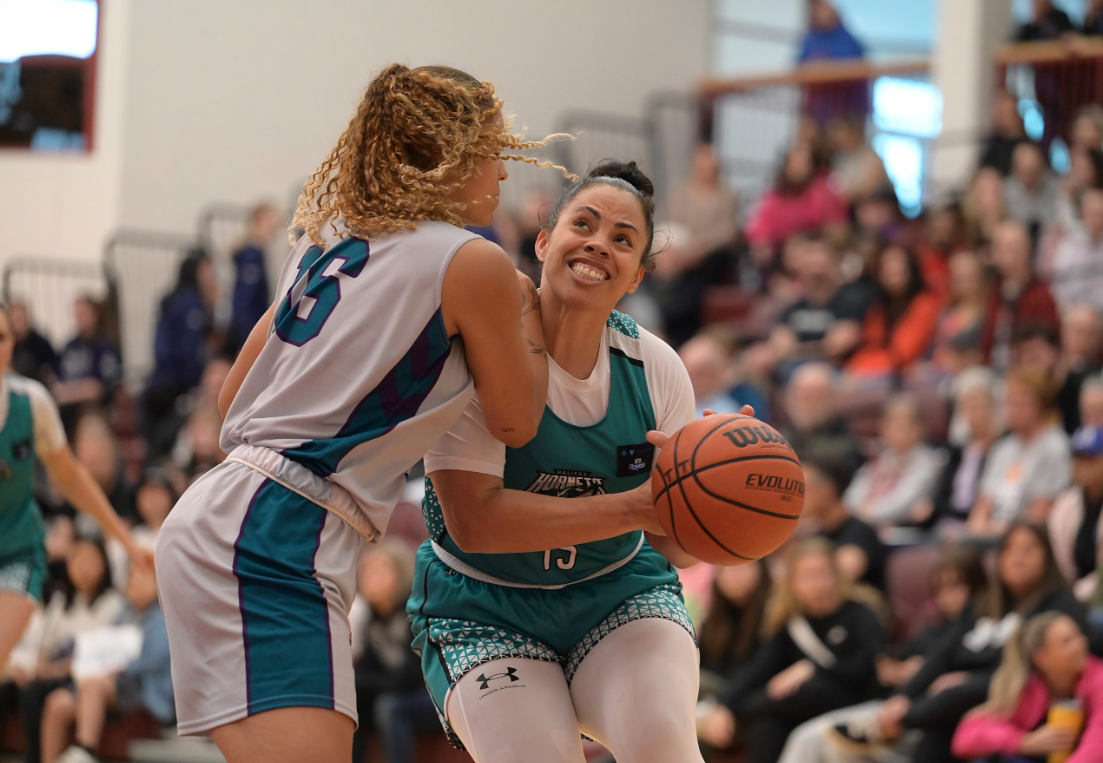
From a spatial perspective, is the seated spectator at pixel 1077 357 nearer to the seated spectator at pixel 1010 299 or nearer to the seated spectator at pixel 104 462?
the seated spectator at pixel 1010 299

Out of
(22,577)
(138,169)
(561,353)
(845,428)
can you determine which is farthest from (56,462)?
(138,169)

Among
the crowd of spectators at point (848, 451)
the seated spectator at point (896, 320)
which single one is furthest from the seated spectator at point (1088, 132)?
the seated spectator at point (896, 320)

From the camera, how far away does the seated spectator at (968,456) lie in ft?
24.4

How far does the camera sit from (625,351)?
340 centimetres

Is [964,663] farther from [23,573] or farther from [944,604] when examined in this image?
[23,573]

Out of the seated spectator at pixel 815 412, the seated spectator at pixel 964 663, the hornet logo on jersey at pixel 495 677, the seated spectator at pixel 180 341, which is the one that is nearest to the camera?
the hornet logo on jersey at pixel 495 677

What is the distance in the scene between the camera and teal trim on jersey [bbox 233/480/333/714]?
2600 mm

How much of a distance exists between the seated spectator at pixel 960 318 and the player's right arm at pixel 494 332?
6247mm

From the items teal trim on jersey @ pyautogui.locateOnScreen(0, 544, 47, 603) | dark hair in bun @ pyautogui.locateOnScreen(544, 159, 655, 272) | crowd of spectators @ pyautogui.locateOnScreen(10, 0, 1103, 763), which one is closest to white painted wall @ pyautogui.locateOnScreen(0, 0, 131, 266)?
crowd of spectators @ pyautogui.locateOnScreen(10, 0, 1103, 763)

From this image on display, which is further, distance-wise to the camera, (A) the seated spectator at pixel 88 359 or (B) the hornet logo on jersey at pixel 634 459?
(A) the seated spectator at pixel 88 359

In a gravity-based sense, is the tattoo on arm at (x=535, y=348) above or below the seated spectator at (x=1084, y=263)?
above

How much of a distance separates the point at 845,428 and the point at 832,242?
2655 millimetres

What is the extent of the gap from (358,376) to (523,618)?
86cm

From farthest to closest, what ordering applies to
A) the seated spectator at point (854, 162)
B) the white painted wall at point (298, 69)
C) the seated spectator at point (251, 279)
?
the white painted wall at point (298, 69), the seated spectator at point (251, 279), the seated spectator at point (854, 162)
